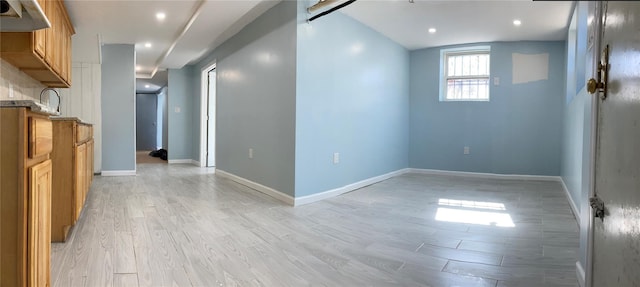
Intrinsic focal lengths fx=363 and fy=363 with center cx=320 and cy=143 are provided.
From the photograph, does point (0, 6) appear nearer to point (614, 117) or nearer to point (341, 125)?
point (614, 117)

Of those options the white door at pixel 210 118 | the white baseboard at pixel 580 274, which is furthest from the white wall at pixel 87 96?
the white baseboard at pixel 580 274

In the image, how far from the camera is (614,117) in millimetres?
732

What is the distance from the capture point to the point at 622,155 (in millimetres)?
692

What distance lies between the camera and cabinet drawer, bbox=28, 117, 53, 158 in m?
1.28

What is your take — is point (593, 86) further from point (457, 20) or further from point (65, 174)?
point (457, 20)

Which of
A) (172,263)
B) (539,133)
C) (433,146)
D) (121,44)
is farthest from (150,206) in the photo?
(539,133)

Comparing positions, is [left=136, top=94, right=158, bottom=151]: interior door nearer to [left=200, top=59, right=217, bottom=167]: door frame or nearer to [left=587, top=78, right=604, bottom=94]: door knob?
[left=200, top=59, right=217, bottom=167]: door frame

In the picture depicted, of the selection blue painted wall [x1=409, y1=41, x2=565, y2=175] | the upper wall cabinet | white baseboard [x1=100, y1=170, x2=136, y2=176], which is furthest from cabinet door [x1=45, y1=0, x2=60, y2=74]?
blue painted wall [x1=409, y1=41, x2=565, y2=175]

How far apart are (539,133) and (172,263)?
215 inches

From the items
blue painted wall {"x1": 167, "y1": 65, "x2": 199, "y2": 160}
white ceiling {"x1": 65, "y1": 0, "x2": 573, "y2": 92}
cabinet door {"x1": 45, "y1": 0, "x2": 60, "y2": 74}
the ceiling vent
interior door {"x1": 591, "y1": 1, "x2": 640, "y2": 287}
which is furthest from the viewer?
blue painted wall {"x1": 167, "y1": 65, "x2": 199, "y2": 160}

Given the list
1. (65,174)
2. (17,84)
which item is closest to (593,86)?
(65,174)

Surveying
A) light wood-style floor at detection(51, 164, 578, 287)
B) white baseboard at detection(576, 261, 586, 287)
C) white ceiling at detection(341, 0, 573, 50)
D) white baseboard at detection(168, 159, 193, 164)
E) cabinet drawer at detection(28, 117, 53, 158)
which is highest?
white ceiling at detection(341, 0, 573, 50)

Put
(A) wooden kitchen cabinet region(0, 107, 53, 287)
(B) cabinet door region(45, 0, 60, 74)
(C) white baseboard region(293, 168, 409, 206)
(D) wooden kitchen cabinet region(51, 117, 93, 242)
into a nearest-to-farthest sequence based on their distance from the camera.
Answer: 1. (A) wooden kitchen cabinet region(0, 107, 53, 287)
2. (D) wooden kitchen cabinet region(51, 117, 93, 242)
3. (B) cabinet door region(45, 0, 60, 74)
4. (C) white baseboard region(293, 168, 409, 206)

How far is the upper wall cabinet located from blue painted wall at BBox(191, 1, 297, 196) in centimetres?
196
